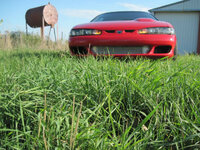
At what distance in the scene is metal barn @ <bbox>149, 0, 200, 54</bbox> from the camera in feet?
46.6

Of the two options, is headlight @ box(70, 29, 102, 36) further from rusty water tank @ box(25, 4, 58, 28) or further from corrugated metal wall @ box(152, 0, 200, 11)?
corrugated metal wall @ box(152, 0, 200, 11)

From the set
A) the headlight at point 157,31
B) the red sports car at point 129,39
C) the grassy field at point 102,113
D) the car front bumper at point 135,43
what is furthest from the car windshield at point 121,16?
the grassy field at point 102,113

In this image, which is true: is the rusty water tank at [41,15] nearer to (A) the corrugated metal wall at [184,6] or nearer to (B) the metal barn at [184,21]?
(B) the metal barn at [184,21]

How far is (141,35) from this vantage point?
313 cm

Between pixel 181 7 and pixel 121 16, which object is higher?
pixel 181 7

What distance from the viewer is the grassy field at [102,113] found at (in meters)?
0.94

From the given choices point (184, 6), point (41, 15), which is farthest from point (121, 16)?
point (184, 6)

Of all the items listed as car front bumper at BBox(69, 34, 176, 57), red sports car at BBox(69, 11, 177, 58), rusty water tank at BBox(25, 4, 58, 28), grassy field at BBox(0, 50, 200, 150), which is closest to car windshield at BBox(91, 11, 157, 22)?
red sports car at BBox(69, 11, 177, 58)

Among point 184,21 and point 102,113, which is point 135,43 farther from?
point 184,21

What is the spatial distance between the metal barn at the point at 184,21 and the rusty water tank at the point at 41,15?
7483 millimetres

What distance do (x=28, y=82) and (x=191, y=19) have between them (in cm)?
1561

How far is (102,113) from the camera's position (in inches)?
50.1

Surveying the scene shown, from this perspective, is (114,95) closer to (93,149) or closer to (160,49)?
(93,149)

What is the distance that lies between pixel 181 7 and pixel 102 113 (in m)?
15.3
